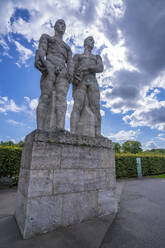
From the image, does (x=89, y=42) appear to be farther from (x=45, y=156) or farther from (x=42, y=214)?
(x=42, y=214)

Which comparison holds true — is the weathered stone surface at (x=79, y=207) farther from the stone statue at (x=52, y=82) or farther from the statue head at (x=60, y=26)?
the statue head at (x=60, y=26)

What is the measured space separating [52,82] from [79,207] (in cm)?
306

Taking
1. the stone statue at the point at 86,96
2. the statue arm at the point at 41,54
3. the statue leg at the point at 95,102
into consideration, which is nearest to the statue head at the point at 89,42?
the stone statue at the point at 86,96

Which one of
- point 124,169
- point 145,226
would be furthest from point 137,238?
point 124,169

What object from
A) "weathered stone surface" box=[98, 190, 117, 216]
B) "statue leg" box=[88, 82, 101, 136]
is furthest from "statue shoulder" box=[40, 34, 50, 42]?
"weathered stone surface" box=[98, 190, 117, 216]

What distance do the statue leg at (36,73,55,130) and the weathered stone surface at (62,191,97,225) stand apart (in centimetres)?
173

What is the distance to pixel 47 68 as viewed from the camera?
11.7 feet

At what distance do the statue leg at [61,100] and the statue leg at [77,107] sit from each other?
0.66 metres

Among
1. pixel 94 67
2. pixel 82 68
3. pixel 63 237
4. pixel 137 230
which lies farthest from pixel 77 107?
pixel 137 230

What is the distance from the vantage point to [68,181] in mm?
2822

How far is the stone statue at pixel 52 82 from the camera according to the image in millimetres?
3426

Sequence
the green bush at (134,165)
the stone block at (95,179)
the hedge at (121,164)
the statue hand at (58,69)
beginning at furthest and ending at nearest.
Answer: the green bush at (134,165) → the hedge at (121,164) → the statue hand at (58,69) → the stone block at (95,179)

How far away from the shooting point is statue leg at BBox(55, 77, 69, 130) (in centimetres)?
342

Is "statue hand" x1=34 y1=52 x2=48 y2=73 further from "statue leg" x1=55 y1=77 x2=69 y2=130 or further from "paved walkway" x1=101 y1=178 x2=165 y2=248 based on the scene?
"paved walkway" x1=101 y1=178 x2=165 y2=248
